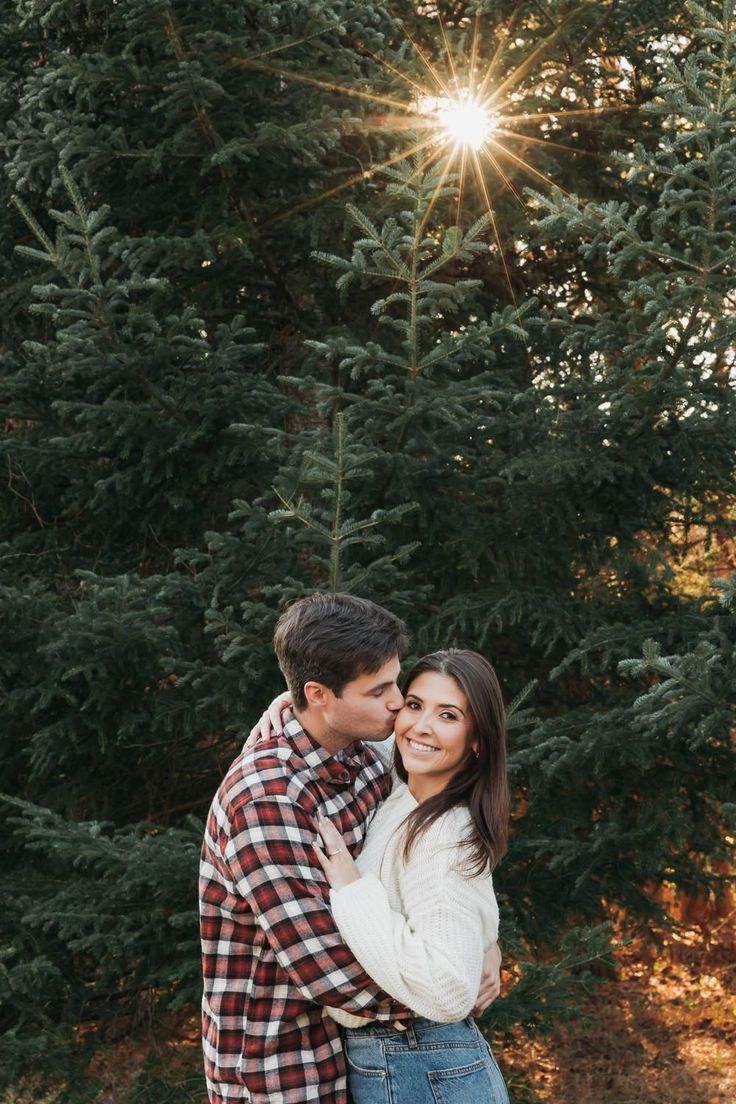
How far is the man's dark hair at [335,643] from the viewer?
243 centimetres

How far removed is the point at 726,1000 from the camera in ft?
25.7

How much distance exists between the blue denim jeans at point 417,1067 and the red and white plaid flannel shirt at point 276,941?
0.19 ft

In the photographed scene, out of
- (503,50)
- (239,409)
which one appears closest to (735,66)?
(503,50)

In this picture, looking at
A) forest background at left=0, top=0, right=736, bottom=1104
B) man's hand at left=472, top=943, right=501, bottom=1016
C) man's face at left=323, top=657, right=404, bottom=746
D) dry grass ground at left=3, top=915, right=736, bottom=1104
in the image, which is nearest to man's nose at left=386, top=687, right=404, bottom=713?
man's face at left=323, top=657, right=404, bottom=746

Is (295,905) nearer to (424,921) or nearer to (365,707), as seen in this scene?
(424,921)

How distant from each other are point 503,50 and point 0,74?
2.35 metres

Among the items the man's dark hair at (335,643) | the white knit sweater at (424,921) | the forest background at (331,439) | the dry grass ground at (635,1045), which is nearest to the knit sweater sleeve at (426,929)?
the white knit sweater at (424,921)

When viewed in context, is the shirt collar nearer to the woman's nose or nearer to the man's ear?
the man's ear

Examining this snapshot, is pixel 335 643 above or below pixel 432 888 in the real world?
above

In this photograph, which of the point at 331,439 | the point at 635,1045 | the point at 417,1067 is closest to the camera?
the point at 417,1067

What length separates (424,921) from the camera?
2.21 meters

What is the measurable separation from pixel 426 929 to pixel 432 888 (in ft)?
0.30

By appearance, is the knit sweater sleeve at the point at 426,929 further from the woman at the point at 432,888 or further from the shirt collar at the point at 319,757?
the shirt collar at the point at 319,757

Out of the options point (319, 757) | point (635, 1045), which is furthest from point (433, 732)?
point (635, 1045)
